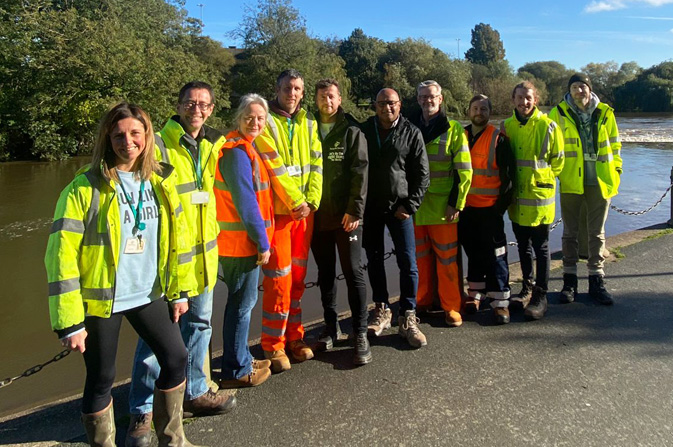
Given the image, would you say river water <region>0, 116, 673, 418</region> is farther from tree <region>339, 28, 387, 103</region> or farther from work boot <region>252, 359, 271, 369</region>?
tree <region>339, 28, 387, 103</region>

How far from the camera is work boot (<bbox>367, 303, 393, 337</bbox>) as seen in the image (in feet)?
13.6

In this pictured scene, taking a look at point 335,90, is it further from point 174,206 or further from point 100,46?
point 100,46

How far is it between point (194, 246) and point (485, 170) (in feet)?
9.12

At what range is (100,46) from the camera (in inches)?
876

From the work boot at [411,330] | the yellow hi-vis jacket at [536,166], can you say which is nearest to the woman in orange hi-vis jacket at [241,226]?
the work boot at [411,330]

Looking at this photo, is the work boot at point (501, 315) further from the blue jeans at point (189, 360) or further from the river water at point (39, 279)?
the blue jeans at point (189, 360)

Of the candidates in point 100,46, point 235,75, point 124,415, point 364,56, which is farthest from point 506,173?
point 364,56

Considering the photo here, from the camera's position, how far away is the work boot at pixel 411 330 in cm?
→ 388

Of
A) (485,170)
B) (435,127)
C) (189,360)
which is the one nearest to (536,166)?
(485,170)

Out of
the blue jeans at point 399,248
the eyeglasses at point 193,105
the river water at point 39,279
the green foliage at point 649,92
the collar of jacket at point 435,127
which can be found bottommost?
the river water at point 39,279

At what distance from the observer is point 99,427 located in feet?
8.08

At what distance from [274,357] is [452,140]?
2389 millimetres

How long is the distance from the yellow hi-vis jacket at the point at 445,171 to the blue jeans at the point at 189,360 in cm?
225

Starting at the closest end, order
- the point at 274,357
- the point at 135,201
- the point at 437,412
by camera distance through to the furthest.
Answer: the point at 135,201 → the point at 437,412 → the point at 274,357
